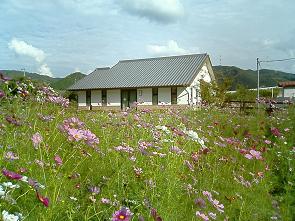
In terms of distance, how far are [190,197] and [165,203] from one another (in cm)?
53

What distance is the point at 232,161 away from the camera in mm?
4070

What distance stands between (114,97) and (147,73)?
330 cm

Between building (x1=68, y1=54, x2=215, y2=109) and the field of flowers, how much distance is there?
20.7 meters

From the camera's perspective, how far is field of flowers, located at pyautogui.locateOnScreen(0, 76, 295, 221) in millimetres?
1908

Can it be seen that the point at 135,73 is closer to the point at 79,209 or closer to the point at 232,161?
the point at 232,161

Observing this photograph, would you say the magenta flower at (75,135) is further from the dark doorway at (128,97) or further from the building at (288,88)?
the building at (288,88)

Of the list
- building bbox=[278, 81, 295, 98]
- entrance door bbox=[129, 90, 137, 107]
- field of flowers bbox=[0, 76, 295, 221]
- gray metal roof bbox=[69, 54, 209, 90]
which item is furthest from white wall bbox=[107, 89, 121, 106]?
field of flowers bbox=[0, 76, 295, 221]

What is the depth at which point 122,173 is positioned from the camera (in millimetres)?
2564

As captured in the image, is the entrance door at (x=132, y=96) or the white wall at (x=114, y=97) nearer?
the entrance door at (x=132, y=96)

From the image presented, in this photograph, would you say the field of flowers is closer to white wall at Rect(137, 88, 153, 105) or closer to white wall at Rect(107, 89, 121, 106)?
white wall at Rect(137, 88, 153, 105)

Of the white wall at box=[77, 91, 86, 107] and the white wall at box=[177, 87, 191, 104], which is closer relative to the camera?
the white wall at box=[177, 87, 191, 104]

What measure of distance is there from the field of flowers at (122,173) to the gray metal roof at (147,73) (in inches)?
852

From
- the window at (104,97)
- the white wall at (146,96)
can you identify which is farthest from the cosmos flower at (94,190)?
the window at (104,97)

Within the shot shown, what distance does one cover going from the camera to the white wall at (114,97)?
29.8m
